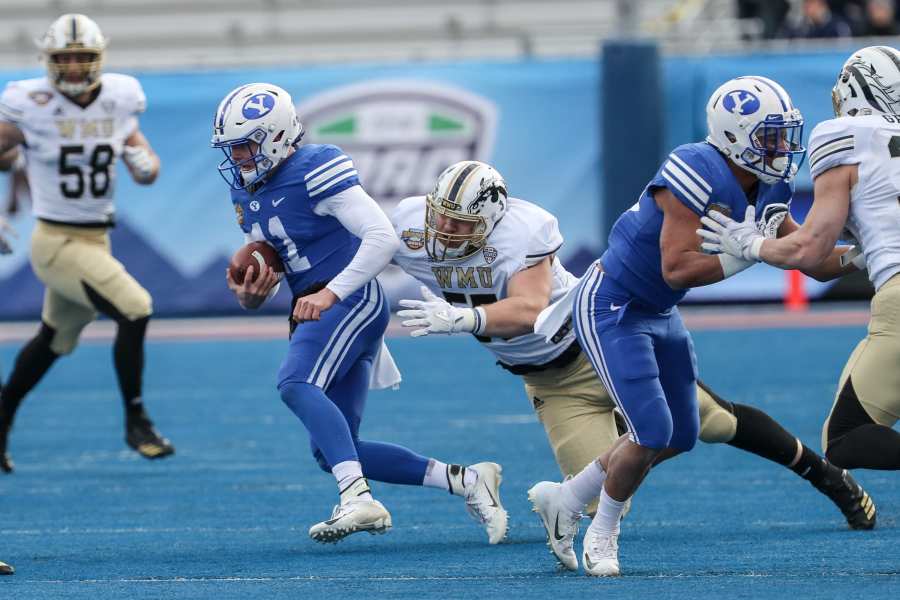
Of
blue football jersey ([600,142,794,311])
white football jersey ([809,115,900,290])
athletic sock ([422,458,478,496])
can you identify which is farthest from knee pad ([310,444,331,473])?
white football jersey ([809,115,900,290])

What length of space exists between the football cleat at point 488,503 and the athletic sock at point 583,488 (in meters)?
0.48

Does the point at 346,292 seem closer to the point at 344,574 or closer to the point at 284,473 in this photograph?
the point at 344,574

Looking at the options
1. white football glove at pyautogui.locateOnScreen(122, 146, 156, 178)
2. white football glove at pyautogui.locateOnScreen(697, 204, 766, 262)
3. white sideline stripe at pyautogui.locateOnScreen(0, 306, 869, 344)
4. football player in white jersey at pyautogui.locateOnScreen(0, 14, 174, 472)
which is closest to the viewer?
white football glove at pyautogui.locateOnScreen(697, 204, 766, 262)

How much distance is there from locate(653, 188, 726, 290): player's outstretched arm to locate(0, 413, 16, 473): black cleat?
3.55 meters

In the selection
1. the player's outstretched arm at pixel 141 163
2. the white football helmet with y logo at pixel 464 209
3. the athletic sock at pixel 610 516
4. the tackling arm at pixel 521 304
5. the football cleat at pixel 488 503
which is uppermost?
the white football helmet with y logo at pixel 464 209

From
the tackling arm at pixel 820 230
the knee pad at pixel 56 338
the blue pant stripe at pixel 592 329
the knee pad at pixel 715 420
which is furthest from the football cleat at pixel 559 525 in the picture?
the knee pad at pixel 56 338

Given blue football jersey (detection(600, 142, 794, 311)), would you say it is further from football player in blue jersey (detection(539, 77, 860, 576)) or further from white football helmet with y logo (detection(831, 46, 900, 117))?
white football helmet with y logo (detection(831, 46, 900, 117))

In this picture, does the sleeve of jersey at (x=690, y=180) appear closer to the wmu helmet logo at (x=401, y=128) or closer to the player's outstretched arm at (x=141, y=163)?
the player's outstretched arm at (x=141, y=163)

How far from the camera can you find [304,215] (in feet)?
16.1

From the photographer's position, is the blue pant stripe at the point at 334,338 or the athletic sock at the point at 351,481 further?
the blue pant stripe at the point at 334,338

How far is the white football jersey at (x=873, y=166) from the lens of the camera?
4102 millimetres

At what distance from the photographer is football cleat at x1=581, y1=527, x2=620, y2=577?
13.8 feet

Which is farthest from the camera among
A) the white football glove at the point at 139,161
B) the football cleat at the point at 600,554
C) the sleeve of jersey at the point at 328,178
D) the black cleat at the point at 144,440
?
the white football glove at the point at 139,161

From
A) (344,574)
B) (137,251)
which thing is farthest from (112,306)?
(137,251)
